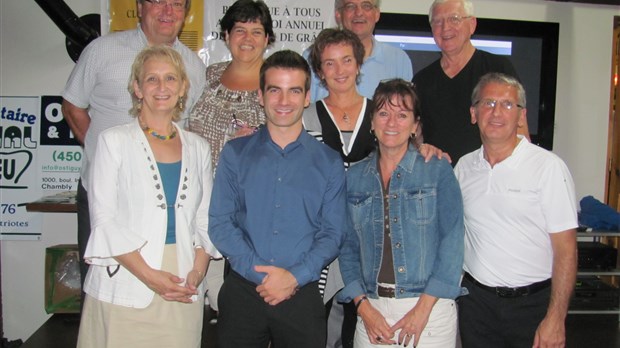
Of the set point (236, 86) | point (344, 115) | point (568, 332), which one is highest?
point (236, 86)

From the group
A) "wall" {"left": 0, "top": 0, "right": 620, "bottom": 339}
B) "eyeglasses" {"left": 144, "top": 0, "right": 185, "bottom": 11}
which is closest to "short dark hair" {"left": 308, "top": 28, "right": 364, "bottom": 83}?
"eyeglasses" {"left": 144, "top": 0, "right": 185, "bottom": 11}

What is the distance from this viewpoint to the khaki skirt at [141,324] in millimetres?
1863

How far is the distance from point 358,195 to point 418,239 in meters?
0.29

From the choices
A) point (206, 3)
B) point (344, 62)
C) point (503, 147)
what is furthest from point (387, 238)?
point (206, 3)

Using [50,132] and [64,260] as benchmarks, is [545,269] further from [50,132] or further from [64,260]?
[50,132]

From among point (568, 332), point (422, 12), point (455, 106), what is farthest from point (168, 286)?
point (568, 332)

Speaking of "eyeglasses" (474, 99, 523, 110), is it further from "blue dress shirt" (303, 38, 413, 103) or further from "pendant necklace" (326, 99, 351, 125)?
"blue dress shirt" (303, 38, 413, 103)

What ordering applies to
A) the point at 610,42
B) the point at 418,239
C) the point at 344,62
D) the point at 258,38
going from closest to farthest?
1. the point at 418,239
2. the point at 344,62
3. the point at 258,38
4. the point at 610,42

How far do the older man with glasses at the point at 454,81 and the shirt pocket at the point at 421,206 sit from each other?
69cm

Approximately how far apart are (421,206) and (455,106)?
2.87 feet

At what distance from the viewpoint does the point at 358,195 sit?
2035 millimetres

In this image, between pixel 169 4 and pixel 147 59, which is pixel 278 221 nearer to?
pixel 147 59

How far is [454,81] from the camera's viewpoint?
2.66 metres

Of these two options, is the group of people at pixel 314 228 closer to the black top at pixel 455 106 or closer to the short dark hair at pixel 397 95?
the short dark hair at pixel 397 95
